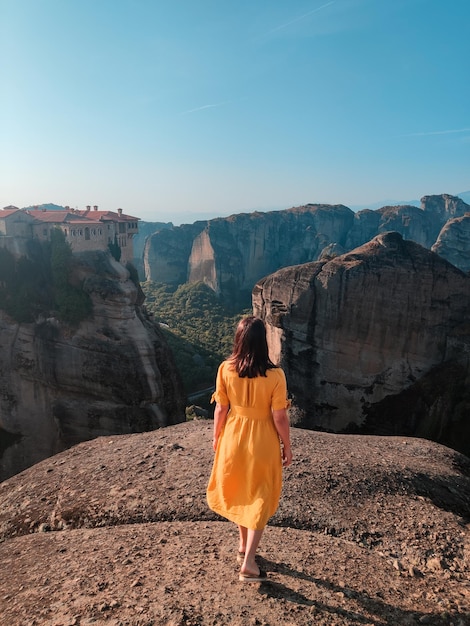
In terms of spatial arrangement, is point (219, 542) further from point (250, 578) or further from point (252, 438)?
point (252, 438)

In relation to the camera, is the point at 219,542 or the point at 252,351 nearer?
the point at 252,351

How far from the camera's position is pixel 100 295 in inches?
870

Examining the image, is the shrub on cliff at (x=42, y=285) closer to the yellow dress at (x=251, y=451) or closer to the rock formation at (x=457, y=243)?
the yellow dress at (x=251, y=451)

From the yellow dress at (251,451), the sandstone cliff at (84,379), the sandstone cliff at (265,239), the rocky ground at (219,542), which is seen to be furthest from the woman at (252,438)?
the sandstone cliff at (265,239)

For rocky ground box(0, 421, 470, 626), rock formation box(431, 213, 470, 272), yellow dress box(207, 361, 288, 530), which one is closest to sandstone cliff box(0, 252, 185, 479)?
rocky ground box(0, 421, 470, 626)

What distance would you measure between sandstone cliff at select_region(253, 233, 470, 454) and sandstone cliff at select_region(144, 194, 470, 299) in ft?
159

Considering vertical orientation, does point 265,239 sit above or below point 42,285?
above

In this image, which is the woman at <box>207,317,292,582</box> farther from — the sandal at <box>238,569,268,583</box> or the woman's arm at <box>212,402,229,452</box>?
the woman's arm at <box>212,402,229,452</box>

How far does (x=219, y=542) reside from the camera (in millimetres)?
5660

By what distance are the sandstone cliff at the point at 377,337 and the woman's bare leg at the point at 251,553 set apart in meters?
16.4

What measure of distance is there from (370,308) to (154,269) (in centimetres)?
6207

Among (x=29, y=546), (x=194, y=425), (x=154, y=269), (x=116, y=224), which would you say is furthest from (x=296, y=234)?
(x=29, y=546)

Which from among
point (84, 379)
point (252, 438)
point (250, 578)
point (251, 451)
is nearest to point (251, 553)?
point (250, 578)

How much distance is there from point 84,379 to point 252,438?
729 inches
